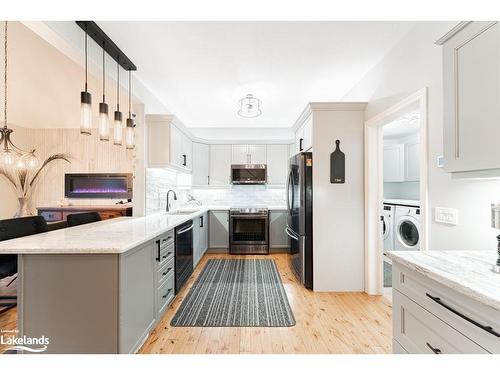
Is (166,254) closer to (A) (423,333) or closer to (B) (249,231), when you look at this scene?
(A) (423,333)

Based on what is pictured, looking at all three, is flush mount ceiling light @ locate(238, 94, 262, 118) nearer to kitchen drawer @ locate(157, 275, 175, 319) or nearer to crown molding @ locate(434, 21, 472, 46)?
crown molding @ locate(434, 21, 472, 46)

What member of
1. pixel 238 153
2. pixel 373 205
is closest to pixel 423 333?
pixel 373 205

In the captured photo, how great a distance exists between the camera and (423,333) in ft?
3.67

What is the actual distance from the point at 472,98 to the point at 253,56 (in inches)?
74.3

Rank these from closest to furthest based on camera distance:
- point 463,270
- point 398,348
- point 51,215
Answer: point 463,270 < point 398,348 < point 51,215

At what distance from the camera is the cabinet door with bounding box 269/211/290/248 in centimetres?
436

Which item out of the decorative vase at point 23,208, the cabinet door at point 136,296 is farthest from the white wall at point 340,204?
the decorative vase at point 23,208

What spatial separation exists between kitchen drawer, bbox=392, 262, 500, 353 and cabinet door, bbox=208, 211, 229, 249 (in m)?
3.35

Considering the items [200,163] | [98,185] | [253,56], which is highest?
[253,56]

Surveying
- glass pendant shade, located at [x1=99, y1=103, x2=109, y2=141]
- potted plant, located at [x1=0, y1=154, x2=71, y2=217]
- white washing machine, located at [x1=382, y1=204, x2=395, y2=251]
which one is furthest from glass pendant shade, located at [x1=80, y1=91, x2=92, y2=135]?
white washing machine, located at [x1=382, y1=204, x2=395, y2=251]

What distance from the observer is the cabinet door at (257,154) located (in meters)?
4.71

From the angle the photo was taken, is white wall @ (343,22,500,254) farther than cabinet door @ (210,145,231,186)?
No
